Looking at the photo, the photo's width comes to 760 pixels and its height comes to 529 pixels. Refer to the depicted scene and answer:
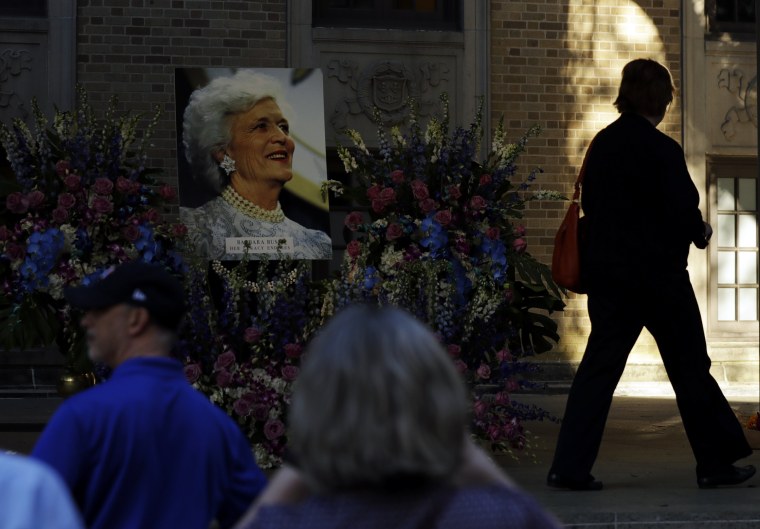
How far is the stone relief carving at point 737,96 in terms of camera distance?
14.6m

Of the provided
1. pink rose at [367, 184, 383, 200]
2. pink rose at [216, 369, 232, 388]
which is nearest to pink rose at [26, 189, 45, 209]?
pink rose at [216, 369, 232, 388]

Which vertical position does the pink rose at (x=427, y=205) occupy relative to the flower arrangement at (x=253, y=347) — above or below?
above

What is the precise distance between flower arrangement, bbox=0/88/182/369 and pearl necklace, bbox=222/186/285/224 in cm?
228

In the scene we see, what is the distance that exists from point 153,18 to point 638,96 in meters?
7.59

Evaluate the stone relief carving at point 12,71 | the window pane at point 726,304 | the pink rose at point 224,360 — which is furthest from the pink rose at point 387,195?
the window pane at point 726,304

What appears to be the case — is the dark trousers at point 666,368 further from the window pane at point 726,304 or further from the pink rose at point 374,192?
the window pane at point 726,304

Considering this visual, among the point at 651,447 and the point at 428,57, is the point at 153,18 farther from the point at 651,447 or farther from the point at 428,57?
the point at 651,447

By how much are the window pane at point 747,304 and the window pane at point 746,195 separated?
850mm

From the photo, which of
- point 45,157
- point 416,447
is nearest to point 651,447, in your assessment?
point 45,157

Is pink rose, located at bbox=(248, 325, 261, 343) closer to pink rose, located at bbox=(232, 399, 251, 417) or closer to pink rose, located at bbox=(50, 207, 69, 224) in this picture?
pink rose, located at bbox=(232, 399, 251, 417)

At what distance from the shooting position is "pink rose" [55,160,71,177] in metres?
7.34

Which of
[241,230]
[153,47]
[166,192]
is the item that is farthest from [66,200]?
[153,47]

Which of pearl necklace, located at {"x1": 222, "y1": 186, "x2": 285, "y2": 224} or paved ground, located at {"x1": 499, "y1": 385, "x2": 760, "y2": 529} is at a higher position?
pearl necklace, located at {"x1": 222, "y1": 186, "x2": 285, "y2": 224}

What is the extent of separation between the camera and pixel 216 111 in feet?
33.1
